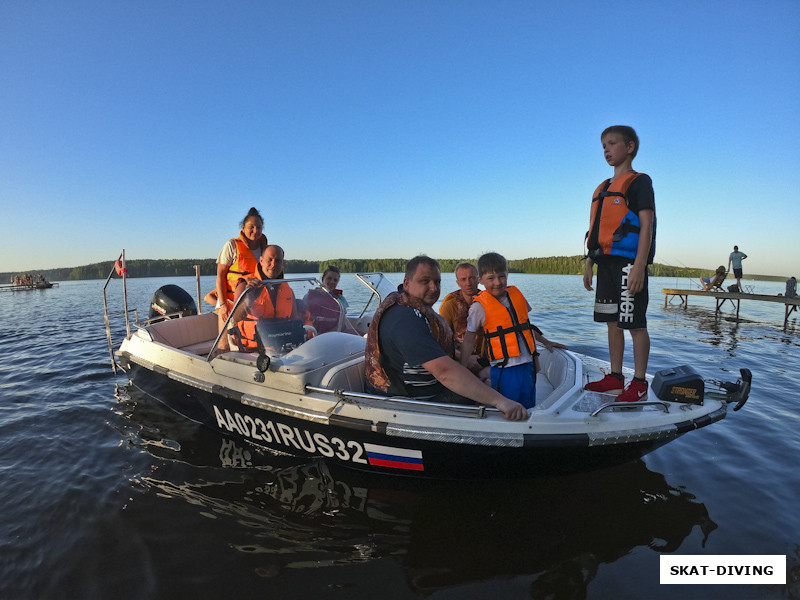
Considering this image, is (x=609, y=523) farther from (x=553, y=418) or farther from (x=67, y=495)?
(x=67, y=495)

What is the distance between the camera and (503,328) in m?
3.06

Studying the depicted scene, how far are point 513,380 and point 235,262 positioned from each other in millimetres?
3751

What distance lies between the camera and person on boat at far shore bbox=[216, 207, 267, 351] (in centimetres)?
505

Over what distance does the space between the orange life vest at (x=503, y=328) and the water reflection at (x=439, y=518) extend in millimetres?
1077

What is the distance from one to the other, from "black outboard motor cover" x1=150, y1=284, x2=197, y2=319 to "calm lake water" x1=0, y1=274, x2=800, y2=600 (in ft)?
10.8

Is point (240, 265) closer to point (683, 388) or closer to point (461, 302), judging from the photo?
point (461, 302)

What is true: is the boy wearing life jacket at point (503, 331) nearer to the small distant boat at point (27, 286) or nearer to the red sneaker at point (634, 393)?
the red sneaker at point (634, 393)

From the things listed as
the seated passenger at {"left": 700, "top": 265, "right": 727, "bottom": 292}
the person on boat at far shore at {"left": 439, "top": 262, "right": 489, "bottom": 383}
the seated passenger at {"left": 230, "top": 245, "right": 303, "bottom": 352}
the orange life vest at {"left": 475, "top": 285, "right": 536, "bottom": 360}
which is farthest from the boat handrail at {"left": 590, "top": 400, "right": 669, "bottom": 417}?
the seated passenger at {"left": 700, "top": 265, "right": 727, "bottom": 292}

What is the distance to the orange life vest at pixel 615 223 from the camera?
3.03m

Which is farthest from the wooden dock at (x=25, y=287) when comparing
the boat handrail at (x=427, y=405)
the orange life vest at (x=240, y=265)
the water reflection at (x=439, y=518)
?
the boat handrail at (x=427, y=405)

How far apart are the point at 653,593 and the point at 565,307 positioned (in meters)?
19.1

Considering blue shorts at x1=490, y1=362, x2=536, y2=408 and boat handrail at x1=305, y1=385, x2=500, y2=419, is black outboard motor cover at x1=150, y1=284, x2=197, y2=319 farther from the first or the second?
blue shorts at x1=490, y1=362, x2=536, y2=408

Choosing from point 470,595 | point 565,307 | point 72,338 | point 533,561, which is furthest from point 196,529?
point 565,307

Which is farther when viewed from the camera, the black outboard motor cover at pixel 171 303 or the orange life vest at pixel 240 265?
the black outboard motor cover at pixel 171 303
